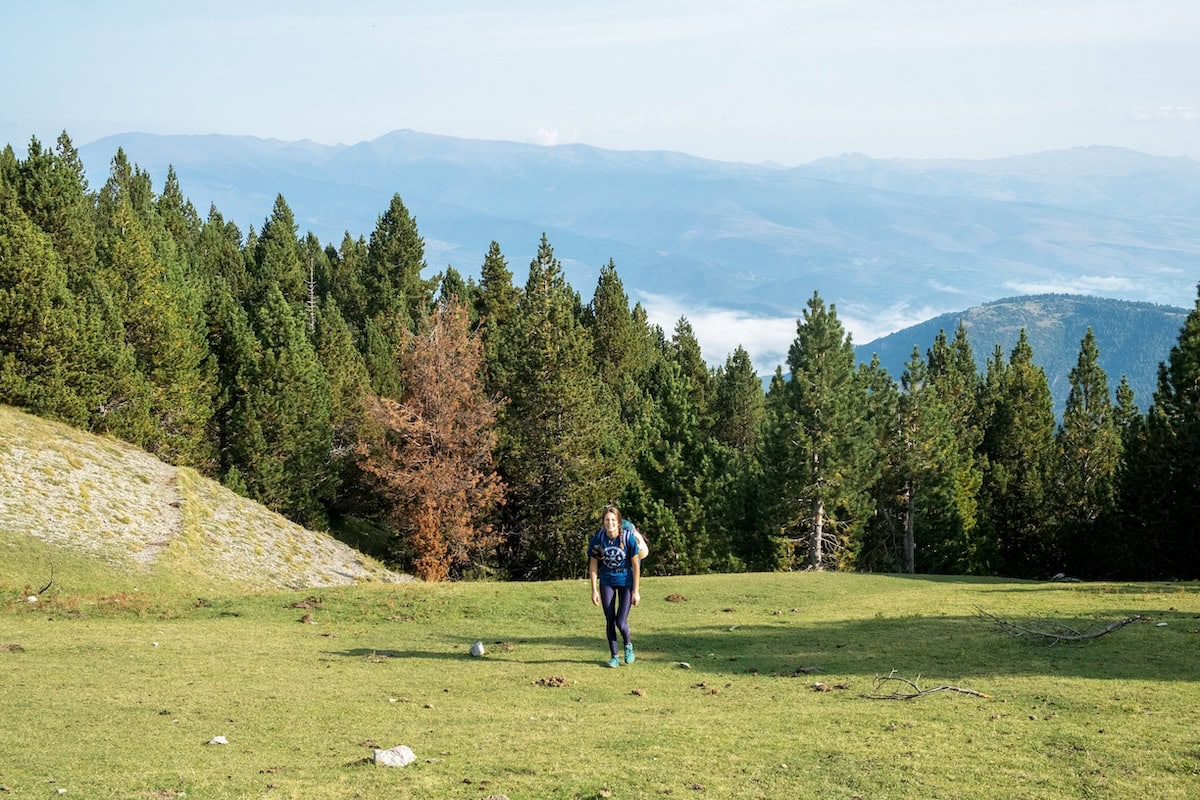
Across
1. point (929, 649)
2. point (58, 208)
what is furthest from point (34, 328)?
point (929, 649)


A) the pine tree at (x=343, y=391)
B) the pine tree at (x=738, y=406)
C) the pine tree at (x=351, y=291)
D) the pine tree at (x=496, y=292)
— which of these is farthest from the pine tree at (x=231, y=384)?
the pine tree at (x=738, y=406)

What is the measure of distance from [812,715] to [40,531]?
83.7ft

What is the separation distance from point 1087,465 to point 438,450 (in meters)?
51.4

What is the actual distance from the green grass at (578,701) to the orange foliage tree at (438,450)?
20.6m

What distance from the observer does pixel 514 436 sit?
49.8 meters

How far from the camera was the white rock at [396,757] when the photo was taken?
33.9 ft

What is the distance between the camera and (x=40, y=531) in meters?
28.3

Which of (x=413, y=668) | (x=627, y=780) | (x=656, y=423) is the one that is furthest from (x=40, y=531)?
(x=656, y=423)

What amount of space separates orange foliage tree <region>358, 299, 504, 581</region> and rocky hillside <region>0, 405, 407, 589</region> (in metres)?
5.00

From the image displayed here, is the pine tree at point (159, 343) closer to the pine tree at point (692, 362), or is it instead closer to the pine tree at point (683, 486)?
the pine tree at point (683, 486)

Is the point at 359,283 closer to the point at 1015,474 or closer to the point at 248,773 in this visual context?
the point at 1015,474

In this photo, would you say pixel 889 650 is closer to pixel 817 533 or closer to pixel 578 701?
pixel 578 701

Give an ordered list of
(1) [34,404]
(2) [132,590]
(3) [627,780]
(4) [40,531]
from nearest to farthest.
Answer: (3) [627,780], (2) [132,590], (4) [40,531], (1) [34,404]

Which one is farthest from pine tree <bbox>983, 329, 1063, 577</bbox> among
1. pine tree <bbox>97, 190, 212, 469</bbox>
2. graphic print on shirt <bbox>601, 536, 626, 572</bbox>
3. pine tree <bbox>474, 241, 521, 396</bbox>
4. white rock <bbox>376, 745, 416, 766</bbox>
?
white rock <bbox>376, 745, 416, 766</bbox>
